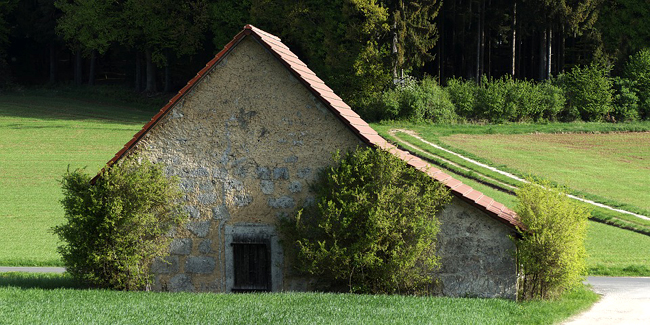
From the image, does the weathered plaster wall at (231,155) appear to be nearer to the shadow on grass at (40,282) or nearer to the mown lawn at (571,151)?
the shadow on grass at (40,282)

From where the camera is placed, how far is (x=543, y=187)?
13062 mm

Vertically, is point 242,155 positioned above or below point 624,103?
below

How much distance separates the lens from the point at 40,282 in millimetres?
13281

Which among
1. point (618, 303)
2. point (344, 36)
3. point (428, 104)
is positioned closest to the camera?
point (618, 303)

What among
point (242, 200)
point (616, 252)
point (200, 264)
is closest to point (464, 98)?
point (616, 252)

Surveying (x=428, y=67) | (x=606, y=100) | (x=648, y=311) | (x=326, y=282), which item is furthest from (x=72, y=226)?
(x=428, y=67)

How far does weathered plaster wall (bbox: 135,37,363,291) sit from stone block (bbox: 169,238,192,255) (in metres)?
0.02

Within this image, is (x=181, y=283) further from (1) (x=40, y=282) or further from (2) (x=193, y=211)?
(1) (x=40, y=282)

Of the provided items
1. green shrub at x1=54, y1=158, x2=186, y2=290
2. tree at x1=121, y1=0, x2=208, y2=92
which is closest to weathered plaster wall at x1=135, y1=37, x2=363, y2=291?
green shrub at x1=54, y1=158, x2=186, y2=290

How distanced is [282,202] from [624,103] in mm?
43317

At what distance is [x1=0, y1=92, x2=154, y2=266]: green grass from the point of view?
2002 cm

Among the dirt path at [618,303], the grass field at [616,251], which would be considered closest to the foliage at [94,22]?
the grass field at [616,251]

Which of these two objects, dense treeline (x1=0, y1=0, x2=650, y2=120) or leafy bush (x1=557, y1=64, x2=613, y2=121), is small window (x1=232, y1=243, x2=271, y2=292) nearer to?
dense treeline (x1=0, y1=0, x2=650, y2=120)

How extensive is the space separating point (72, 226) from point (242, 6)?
46659 millimetres
